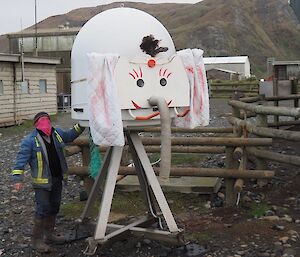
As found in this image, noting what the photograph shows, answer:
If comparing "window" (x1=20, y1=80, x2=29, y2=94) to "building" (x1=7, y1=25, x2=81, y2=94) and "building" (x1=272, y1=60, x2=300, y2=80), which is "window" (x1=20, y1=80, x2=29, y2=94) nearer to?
"building" (x1=7, y1=25, x2=81, y2=94)

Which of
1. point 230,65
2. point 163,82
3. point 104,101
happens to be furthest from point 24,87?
point 230,65

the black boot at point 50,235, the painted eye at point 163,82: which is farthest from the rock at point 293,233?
the black boot at point 50,235

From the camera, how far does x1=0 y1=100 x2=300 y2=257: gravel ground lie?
552 centimetres

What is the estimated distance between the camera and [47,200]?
5.76m

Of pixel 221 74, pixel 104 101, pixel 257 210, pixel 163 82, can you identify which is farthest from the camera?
pixel 221 74

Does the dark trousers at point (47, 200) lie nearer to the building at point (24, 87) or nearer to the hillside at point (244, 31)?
the building at point (24, 87)

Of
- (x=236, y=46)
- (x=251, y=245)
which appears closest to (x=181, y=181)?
(x=251, y=245)

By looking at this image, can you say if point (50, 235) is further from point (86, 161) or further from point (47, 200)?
point (86, 161)

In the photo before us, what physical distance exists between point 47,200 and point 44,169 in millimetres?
387

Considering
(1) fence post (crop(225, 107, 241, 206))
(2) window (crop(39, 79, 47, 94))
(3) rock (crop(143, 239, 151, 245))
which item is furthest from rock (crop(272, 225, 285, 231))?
(2) window (crop(39, 79, 47, 94))

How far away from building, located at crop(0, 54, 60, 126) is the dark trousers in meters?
Answer: 15.7

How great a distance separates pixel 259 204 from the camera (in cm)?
697

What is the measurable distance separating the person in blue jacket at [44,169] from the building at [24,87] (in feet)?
51.5

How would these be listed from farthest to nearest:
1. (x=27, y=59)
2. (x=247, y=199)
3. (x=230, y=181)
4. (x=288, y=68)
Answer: (x=288, y=68) < (x=27, y=59) < (x=247, y=199) < (x=230, y=181)
